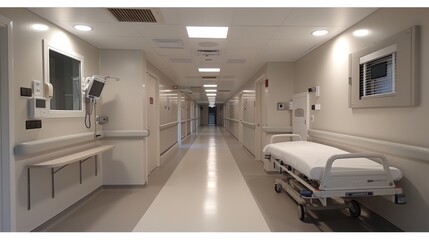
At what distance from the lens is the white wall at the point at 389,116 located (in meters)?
2.27

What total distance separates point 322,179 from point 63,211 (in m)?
3.14

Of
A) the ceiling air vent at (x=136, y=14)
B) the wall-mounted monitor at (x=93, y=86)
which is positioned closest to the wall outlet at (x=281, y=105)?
the ceiling air vent at (x=136, y=14)

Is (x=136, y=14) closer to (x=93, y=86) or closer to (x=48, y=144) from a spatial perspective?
(x=93, y=86)

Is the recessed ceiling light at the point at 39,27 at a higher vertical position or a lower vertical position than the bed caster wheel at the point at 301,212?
higher

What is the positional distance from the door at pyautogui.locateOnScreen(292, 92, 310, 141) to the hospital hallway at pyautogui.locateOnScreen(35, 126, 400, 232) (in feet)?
3.62

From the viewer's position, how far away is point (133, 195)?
4094 mm

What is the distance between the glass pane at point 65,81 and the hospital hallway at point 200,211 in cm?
142

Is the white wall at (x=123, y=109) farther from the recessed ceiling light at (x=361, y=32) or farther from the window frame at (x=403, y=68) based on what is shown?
the window frame at (x=403, y=68)

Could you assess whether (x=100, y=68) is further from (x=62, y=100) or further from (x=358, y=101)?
(x=358, y=101)

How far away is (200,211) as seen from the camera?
11.0ft

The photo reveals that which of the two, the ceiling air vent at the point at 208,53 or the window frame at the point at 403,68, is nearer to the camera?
the window frame at the point at 403,68

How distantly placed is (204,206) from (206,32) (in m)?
2.42

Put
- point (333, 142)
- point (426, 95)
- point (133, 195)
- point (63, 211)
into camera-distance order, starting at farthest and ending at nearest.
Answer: point (133, 195), point (333, 142), point (63, 211), point (426, 95)
